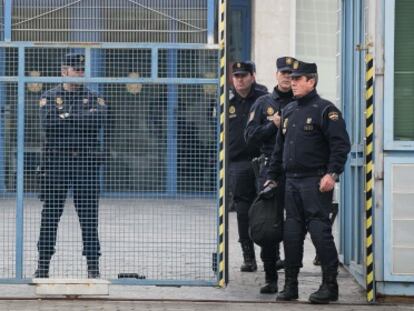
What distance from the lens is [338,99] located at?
11734 millimetres

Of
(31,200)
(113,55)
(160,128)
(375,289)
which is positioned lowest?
(375,289)

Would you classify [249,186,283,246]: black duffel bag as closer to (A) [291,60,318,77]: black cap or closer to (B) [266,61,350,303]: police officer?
(B) [266,61,350,303]: police officer

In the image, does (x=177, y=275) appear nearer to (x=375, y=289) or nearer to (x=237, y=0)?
(x=375, y=289)

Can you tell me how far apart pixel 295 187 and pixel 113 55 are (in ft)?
5.86

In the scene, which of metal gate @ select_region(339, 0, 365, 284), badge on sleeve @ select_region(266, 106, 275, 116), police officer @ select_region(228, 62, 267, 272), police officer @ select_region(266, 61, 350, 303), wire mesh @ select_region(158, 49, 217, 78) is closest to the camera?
police officer @ select_region(266, 61, 350, 303)

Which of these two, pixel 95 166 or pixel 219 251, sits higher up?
pixel 95 166

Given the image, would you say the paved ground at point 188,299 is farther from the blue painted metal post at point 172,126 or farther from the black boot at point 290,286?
the blue painted metal post at point 172,126

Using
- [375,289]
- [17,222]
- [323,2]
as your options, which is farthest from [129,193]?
[323,2]

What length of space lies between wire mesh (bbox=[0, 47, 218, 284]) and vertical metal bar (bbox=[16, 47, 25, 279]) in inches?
1.1

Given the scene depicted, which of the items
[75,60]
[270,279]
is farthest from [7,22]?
[270,279]

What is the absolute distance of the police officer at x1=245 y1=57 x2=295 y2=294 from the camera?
9836 millimetres

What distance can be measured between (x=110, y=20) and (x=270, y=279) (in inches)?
100

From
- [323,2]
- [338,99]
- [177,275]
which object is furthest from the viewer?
[323,2]

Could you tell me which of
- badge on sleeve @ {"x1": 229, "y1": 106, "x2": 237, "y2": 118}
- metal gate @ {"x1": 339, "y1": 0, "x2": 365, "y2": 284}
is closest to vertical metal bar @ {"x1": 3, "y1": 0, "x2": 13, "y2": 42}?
badge on sleeve @ {"x1": 229, "y1": 106, "x2": 237, "y2": 118}
